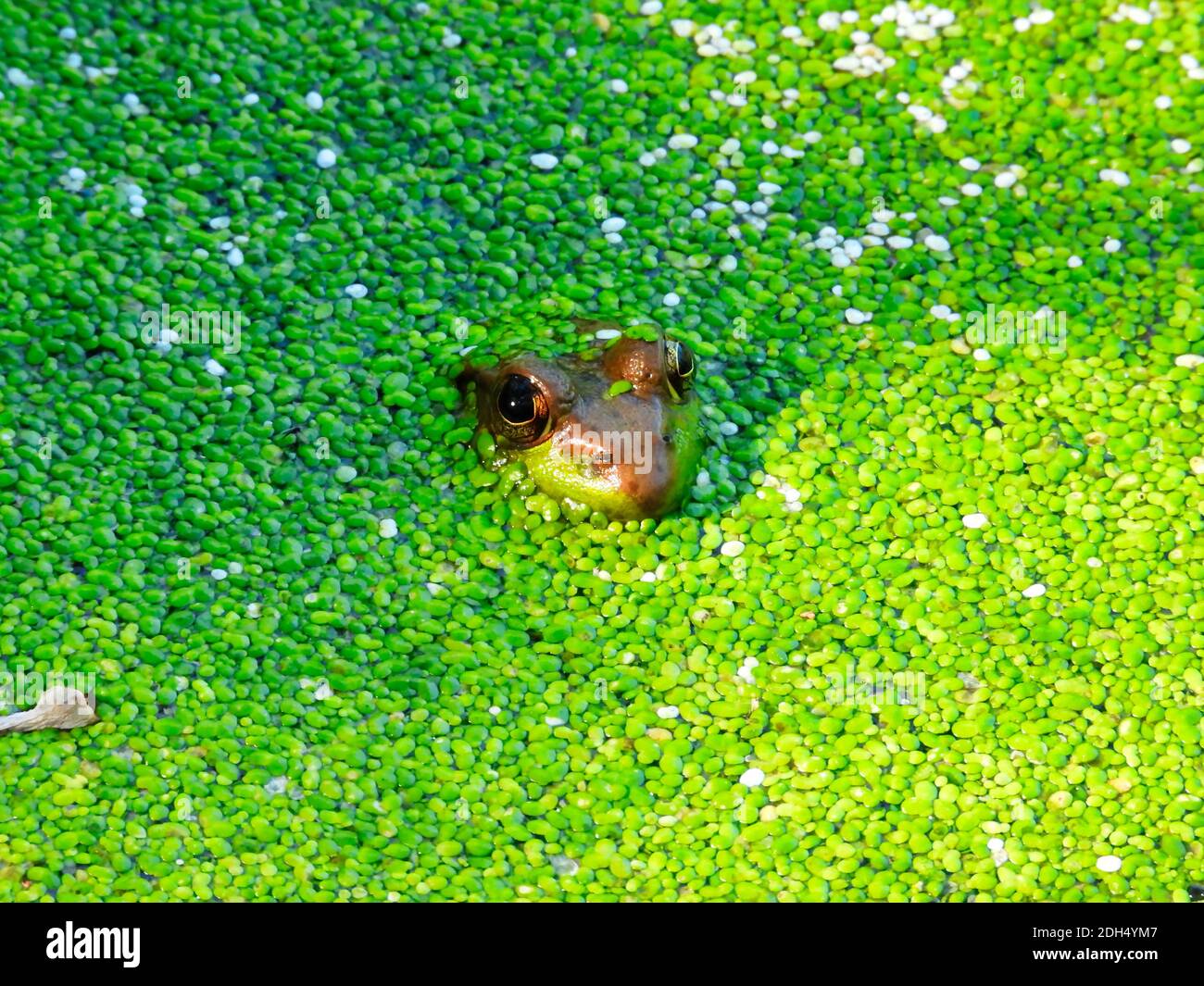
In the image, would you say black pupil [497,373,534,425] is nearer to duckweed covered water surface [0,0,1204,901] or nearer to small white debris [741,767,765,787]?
duckweed covered water surface [0,0,1204,901]

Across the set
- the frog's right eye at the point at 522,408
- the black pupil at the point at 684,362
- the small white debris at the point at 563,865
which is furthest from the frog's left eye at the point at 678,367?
the small white debris at the point at 563,865

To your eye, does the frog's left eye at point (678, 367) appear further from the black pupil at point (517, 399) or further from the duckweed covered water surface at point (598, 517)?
the black pupil at point (517, 399)

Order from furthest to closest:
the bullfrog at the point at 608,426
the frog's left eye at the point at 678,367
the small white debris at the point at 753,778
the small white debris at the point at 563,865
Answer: the frog's left eye at the point at 678,367, the bullfrog at the point at 608,426, the small white debris at the point at 753,778, the small white debris at the point at 563,865

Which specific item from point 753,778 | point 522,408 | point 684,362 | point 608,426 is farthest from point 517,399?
point 753,778

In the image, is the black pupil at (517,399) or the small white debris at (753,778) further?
the black pupil at (517,399)

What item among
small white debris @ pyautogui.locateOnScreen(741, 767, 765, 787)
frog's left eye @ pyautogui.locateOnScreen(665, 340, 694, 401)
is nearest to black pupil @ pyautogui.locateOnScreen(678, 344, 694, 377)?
frog's left eye @ pyautogui.locateOnScreen(665, 340, 694, 401)

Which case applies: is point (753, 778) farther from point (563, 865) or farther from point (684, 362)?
point (684, 362)

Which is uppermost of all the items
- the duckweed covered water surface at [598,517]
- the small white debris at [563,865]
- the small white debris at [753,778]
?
the duckweed covered water surface at [598,517]

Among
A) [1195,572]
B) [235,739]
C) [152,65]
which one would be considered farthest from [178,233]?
[1195,572]
